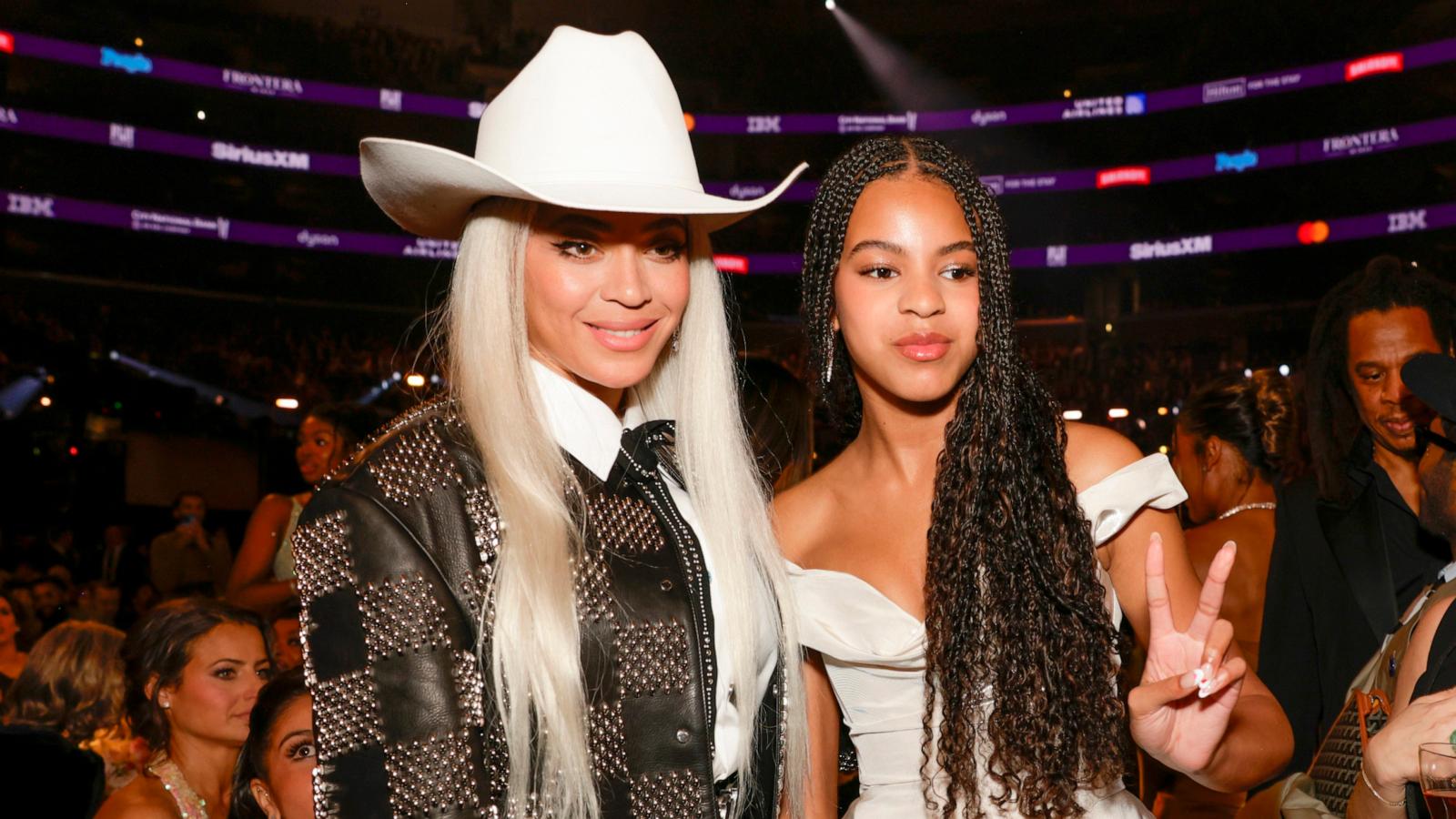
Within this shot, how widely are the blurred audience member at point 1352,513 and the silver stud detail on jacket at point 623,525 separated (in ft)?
7.51

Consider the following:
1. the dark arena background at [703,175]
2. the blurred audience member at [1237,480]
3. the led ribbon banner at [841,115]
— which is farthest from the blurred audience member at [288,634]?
the led ribbon banner at [841,115]

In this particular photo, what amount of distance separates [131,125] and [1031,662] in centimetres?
1291

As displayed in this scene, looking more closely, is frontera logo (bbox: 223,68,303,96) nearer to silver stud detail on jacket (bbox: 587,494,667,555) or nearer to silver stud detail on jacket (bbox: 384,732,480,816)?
silver stud detail on jacket (bbox: 587,494,667,555)

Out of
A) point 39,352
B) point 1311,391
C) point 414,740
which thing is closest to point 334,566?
point 414,740

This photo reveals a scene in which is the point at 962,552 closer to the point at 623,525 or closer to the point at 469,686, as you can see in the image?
the point at 623,525

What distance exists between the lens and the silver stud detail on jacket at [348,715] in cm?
157

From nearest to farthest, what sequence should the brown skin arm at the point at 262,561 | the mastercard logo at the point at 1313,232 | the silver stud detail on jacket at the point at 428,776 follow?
the silver stud detail on jacket at the point at 428,776, the brown skin arm at the point at 262,561, the mastercard logo at the point at 1313,232

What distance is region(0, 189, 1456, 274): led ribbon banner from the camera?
41.0 feet

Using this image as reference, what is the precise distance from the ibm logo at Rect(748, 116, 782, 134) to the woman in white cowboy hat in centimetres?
1354

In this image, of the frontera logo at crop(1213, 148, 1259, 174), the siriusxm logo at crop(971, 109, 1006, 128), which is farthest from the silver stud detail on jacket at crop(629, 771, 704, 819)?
the siriusxm logo at crop(971, 109, 1006, 128)

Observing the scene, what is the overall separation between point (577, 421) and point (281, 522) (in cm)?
393

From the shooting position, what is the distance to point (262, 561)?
5.47 meters

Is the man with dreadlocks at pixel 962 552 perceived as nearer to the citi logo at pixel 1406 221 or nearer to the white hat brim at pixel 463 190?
the white hat brim at pixel 463 190

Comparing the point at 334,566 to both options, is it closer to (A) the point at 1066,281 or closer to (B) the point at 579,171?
(B) the point at 579,171
